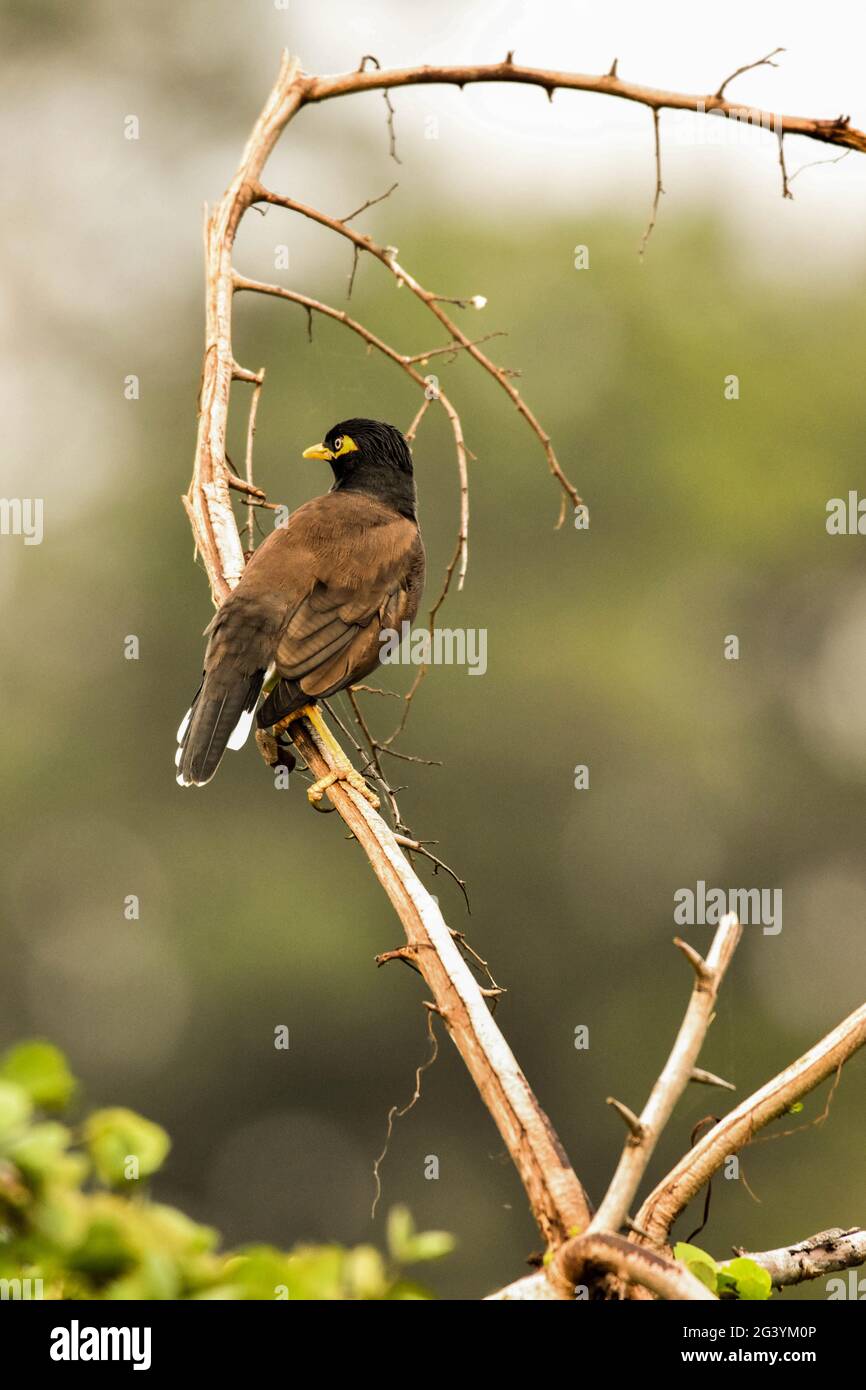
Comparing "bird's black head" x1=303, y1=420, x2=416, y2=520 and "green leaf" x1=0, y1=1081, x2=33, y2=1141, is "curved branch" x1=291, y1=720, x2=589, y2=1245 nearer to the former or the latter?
"green leaf" x1=0, y1=1081, x2=33, y2=1141

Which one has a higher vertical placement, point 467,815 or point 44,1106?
point 467,815

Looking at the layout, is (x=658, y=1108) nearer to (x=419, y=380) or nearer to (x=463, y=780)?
(x=419, y=380)

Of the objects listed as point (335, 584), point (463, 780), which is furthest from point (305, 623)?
point (463, 780)

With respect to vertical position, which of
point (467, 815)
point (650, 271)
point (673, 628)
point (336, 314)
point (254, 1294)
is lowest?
point (254, 1294)

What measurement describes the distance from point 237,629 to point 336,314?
0.85 metres

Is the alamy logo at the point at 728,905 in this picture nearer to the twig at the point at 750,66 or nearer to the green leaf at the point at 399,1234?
the twig at the point at 750,66

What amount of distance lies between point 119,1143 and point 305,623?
3.05 metres

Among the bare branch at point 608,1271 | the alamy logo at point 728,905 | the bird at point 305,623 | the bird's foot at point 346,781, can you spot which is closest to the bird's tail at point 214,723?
the bird at point 305,623

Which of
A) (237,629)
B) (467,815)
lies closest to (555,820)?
(467,815)

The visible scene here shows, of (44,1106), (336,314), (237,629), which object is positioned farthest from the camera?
(237,629)

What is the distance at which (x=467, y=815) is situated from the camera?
65.4 feet

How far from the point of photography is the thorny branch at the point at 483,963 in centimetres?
194

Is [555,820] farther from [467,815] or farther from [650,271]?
[650,271]

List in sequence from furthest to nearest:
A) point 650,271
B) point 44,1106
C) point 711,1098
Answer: point 650,271 → point 711,1098 → point 44,1106
